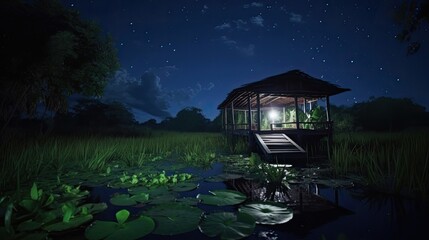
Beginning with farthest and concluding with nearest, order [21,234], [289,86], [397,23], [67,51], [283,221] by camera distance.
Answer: [289,86] → [67,51] → [397,23] → [283,221] → [21,234]

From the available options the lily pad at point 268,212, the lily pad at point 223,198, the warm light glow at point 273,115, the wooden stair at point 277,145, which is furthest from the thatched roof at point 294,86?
the lily pad at point 268,212

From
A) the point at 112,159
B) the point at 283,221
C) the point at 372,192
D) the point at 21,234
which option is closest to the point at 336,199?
the point at 372,192

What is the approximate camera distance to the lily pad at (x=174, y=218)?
7.77 ft

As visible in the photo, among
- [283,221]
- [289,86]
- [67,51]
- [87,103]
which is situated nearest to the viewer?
[283,221]

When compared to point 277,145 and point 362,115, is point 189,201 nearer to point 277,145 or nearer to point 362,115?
point 277,145

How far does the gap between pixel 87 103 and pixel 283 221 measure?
39774mm

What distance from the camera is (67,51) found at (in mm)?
9180

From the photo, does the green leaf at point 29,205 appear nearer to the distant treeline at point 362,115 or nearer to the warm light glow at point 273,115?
the warm light glow at point 273,115

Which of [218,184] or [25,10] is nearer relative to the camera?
[218,184]

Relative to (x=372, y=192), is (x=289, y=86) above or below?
above

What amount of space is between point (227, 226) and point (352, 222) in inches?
72.2

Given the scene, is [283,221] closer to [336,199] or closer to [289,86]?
[336,199]

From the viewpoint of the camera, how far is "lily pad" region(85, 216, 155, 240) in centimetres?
215

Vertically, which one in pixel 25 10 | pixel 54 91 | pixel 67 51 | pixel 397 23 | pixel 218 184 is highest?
pixel 25 10
